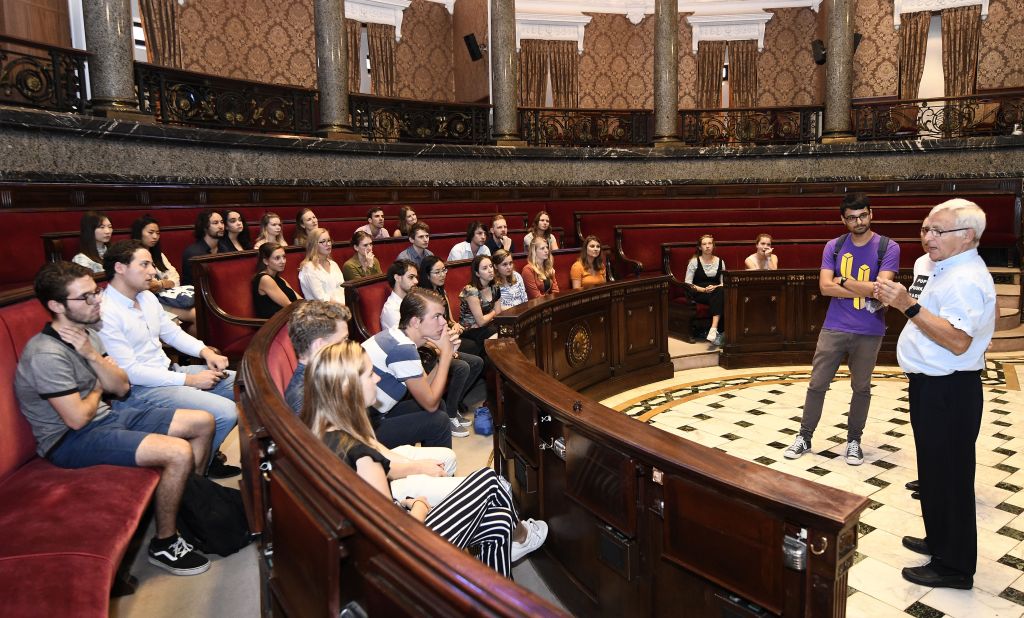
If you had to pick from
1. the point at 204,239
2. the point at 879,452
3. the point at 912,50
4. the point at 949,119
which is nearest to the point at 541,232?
the point at 204,239

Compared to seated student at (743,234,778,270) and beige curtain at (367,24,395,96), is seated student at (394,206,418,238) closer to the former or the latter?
seated student at (743,234,778,270)

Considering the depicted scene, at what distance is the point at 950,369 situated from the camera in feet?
9.03

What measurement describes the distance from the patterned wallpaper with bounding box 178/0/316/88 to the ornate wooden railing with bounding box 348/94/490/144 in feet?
12.3

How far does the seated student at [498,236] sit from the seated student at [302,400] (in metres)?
3.77

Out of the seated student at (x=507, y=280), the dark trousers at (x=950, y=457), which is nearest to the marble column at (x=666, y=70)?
the seated student at (x=507, y=280)

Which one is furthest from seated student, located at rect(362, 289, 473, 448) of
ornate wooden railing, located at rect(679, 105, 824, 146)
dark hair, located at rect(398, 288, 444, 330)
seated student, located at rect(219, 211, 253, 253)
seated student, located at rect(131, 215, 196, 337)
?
ornate wooden railing, located at rect(679, 105, 824, 146)

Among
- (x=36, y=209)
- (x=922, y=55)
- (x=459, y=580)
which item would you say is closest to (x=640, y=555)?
(x=459, y=580)

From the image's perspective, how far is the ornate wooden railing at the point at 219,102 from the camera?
716 cm

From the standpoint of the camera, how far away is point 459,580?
104cm

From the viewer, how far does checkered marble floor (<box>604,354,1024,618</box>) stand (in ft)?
9.39

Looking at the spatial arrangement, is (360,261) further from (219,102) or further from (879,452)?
(879,452)

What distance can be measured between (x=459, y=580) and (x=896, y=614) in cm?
242

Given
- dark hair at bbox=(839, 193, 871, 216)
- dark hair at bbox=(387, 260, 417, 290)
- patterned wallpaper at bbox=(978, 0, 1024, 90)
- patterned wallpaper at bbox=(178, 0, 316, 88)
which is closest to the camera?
dark hair at bbox=(839, 193, 871, 216)

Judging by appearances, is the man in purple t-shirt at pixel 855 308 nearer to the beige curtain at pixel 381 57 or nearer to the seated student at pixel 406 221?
the seated student at pixel 406 221
